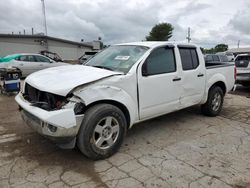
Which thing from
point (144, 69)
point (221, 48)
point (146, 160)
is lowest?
point (146, 160)

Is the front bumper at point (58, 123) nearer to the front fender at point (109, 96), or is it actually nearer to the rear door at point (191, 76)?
the front fender at point (109, 96)

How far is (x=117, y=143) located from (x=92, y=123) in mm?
642

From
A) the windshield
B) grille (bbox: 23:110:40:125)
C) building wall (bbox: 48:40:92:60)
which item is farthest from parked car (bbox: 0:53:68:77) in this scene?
building wall (bbox: 48:40:92:60)

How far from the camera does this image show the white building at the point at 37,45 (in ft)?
80.2

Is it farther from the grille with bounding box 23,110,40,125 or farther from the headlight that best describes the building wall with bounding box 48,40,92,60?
the headlight

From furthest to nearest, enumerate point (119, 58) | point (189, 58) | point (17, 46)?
point (17, 46)
point (189, 58)
point (119, 58)

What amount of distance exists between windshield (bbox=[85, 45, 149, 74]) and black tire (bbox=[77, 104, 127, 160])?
722 millimetres

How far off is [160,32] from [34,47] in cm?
3378

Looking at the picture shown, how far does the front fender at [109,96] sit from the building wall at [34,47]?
2537 cm

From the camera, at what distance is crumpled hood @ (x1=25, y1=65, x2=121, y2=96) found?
2824mm

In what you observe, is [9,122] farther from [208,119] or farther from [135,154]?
[208,119]

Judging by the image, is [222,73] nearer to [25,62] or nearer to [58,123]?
[58,123]

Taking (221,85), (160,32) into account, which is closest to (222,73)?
(221,85)

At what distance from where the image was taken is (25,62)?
40.8 ft
